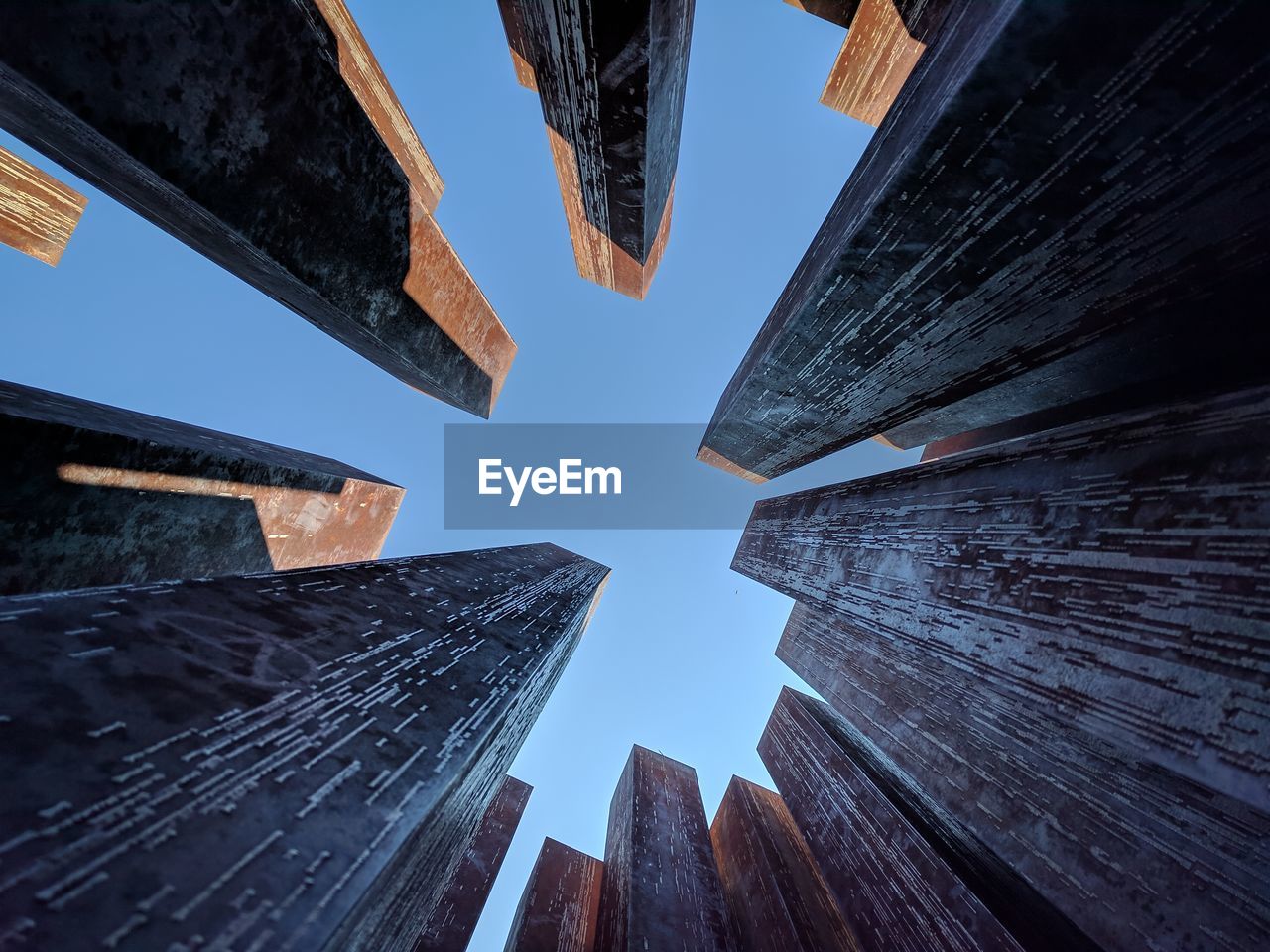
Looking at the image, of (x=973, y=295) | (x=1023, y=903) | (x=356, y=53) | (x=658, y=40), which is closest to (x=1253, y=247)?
(x=973, y=295)

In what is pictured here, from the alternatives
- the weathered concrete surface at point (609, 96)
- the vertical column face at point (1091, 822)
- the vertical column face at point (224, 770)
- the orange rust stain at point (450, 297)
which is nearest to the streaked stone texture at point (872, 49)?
the weathered concrete surface at point (609, 96)

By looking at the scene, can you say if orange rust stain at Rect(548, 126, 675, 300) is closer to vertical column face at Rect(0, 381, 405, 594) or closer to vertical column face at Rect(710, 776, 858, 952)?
vertical column face at Rect(0, 381, 405, 594)

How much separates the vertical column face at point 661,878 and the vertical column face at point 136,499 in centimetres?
521

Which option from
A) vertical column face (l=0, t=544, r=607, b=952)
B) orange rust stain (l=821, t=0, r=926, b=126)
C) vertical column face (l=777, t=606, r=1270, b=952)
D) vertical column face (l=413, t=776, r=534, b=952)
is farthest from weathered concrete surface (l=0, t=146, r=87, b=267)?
vertical column face (l=777, t=606, r=1270, b=952)

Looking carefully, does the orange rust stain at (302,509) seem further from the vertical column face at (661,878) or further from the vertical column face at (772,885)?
the vertical column face at (772,885)

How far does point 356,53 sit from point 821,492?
8146 mm

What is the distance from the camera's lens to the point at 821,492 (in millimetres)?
6043

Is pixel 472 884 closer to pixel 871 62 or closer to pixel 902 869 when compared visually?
pixel 902 869

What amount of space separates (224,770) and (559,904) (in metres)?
7.06

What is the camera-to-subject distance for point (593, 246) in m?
7.46

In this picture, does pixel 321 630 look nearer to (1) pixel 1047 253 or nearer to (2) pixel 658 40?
(1) pixel 1047 253

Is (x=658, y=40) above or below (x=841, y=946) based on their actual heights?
above

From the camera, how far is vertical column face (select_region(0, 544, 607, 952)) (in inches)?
42.0

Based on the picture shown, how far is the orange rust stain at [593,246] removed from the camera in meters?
5.80
